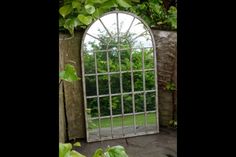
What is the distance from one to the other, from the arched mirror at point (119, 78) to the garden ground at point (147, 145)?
0.12 meters

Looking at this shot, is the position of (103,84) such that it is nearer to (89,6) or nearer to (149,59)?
(149,59)

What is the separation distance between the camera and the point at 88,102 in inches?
164

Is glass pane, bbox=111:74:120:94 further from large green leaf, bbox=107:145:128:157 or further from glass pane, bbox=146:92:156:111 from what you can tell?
large green leaf, bbox=107:145:128:157

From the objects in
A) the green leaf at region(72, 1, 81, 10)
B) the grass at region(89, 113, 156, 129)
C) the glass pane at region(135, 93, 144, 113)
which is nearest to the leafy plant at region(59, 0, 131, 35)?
A: the green leaf at region(72, 1, 81, 10)

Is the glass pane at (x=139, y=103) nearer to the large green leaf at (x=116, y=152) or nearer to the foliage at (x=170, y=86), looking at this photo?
the foliage at (x=170, y=86)

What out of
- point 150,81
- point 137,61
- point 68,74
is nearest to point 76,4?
point 68,74

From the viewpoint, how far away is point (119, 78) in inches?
167

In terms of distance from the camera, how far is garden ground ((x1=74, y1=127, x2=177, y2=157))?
359cm

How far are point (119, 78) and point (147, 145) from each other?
88 centimetres
